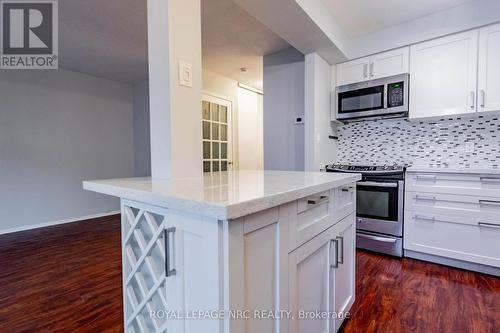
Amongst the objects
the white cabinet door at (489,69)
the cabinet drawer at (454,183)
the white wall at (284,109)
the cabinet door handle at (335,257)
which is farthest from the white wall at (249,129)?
the cabinet door handle at (335,257)

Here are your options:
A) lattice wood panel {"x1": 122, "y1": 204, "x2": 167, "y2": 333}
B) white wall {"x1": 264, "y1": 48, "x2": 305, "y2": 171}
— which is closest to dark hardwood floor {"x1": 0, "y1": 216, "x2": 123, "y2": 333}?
lattice wood panel {"x1": 122, "y1": 204, "x2": 167, "y2": 333}

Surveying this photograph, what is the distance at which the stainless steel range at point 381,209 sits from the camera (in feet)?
7.93

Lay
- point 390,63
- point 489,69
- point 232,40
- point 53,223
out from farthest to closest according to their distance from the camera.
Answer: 1. point 53,223
2. point 232,40
3. point 390,63
4. point 489,69

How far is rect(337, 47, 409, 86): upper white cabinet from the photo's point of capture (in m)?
2.59

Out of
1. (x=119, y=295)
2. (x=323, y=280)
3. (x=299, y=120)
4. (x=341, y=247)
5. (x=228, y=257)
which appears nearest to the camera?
(x=228, y=257)

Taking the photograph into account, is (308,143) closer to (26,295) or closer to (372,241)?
(372,241)

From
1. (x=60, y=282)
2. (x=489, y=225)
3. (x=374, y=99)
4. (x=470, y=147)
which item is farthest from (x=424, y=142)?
(x=60, y=282)

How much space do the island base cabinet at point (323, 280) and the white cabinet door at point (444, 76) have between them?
1733 mm

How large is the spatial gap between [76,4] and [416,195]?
348 cm

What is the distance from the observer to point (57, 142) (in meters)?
3.71

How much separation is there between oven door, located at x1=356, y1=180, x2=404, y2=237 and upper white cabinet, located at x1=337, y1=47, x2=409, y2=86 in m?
1.16

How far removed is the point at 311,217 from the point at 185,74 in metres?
0.93

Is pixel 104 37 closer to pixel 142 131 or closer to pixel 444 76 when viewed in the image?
pixel 142 131

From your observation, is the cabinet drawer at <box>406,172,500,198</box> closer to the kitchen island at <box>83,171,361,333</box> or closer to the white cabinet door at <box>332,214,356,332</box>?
the white cabinet door at <box>332,214,356,332</box>
